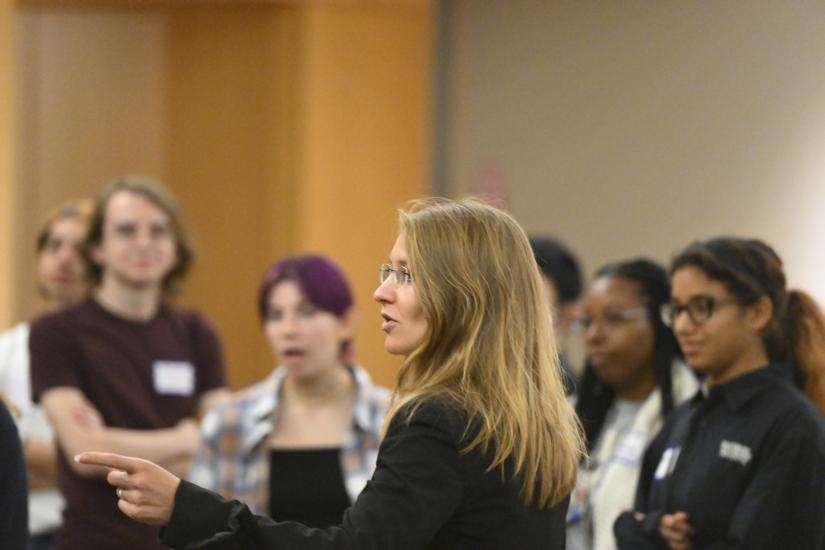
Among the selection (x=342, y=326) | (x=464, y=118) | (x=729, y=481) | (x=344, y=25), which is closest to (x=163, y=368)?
(x=342, y=326)

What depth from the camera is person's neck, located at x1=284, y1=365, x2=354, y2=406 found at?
13.1 ft

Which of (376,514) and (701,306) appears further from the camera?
(701,306)

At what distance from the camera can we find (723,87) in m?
5.43

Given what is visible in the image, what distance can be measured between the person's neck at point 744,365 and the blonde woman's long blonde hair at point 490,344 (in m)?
0.96

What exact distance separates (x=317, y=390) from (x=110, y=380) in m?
0.68

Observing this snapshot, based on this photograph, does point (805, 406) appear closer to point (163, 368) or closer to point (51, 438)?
point (163, 368)

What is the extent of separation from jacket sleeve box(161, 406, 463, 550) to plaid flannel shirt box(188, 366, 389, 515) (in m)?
1.74

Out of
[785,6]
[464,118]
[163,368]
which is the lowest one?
[163,368]

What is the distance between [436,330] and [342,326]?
1.96 meters

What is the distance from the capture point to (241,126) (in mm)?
7457

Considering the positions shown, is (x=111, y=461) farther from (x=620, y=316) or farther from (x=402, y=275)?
(x=620, y=316)

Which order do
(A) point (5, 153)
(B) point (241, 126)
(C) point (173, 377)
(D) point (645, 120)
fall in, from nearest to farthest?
(C) point (173, 377)
(D) point (645, 120)
(A) point (5, 153)
(B) point (241, 126)

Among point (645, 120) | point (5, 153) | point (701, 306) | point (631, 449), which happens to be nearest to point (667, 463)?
point (701, 306)

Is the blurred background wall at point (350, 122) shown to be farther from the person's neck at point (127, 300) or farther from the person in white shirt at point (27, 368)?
the person's neck at point (127, 300)
